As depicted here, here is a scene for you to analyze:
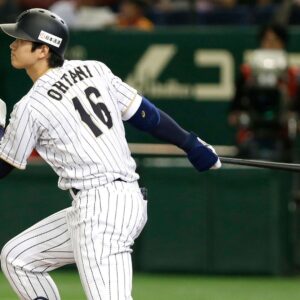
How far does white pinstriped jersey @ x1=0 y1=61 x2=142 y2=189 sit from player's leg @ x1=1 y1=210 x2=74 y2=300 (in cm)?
35

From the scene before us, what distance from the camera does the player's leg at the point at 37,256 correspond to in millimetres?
7094

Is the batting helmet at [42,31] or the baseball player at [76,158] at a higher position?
the batting helmet at [42,31]

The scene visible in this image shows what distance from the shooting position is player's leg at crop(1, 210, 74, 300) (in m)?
7.09

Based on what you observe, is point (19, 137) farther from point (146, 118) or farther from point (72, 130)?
point (146, 118)

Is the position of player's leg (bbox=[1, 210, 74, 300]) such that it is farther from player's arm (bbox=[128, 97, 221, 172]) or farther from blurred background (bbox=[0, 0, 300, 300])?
blurred background (bbox=[0, 0, 300, 300])

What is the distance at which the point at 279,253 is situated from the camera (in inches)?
446

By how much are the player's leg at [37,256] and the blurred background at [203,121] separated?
3.03 m

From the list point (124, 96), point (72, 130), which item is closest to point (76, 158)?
point (72, 130)

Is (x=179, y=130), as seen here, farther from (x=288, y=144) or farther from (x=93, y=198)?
(x=288, y=144)

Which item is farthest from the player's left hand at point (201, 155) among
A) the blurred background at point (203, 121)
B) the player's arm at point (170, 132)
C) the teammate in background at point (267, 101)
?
the teammate in background at point (267, 101)

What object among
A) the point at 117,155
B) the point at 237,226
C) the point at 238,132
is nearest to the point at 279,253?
the point at 237,226

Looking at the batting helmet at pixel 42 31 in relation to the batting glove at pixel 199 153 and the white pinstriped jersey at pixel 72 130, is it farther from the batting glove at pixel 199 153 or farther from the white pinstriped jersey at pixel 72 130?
the batting glove at pixel 199 153

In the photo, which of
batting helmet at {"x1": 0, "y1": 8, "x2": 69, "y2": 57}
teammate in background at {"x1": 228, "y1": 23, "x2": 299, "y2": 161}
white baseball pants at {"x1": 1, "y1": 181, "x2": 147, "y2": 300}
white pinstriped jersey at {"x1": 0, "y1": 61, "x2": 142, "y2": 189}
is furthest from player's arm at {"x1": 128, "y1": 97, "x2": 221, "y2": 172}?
teammate in background at {"x1": 228, "y1": 23, "x2": 299, "y2": 161}

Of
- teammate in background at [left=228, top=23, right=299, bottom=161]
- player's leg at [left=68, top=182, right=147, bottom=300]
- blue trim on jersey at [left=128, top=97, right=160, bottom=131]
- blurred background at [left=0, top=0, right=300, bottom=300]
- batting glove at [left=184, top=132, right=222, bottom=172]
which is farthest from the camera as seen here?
teammate in background at [left=228, top=23, right=299, bottom=161]
